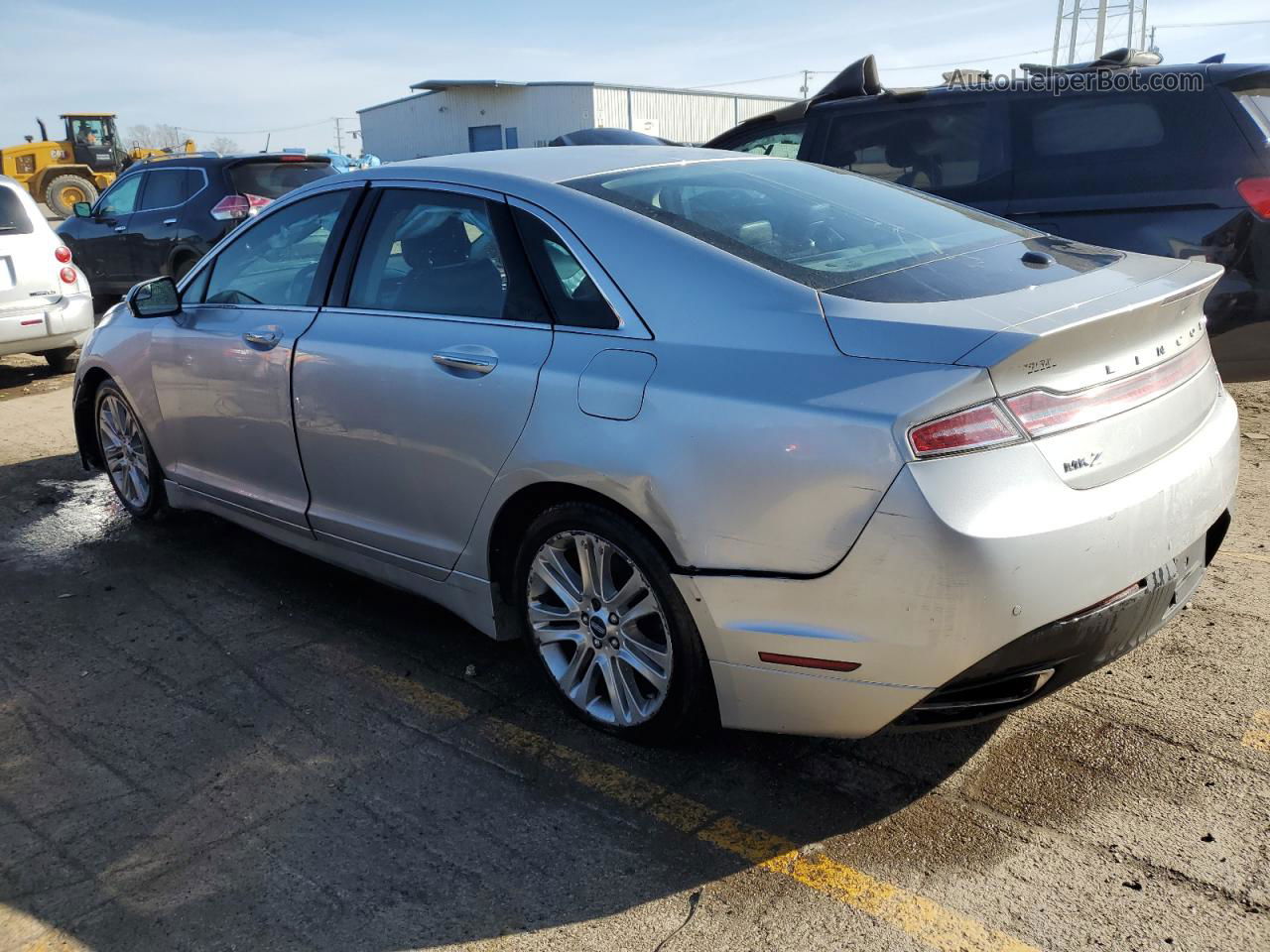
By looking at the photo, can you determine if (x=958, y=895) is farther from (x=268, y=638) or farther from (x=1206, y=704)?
(x=268, y=638)

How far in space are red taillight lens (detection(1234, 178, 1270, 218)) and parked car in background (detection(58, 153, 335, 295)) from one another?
8987mm

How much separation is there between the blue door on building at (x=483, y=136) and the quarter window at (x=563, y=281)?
1816 inches

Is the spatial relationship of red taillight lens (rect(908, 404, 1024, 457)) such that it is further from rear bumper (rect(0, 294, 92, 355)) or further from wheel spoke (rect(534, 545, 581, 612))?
rear bumper (rect(0, 294, 92, 355))

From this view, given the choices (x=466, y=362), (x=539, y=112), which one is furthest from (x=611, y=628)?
(x=539, y=112)

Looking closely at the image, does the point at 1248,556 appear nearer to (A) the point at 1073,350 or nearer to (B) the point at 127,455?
(A) the point at 1073,350

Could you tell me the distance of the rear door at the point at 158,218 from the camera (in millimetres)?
11500

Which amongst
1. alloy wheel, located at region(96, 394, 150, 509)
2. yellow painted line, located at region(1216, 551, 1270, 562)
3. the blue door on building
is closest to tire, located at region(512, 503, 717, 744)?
yellow painted line, located at region(1216, 551, 1270, 562)

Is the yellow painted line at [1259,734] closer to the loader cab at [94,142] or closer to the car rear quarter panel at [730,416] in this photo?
the car rear quarter panel at [730,416]

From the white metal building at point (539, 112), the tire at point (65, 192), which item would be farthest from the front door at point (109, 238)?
the white metal building at point (539, 112)

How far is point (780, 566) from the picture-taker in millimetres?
2527

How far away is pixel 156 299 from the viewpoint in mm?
4586

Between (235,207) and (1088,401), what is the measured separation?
1023cm

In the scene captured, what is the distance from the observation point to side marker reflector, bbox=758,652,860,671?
2512mm

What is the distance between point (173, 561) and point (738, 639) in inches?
127
